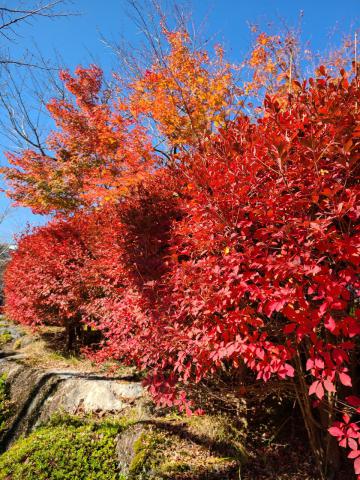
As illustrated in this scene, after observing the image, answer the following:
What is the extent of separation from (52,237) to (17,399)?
4177 millimetres

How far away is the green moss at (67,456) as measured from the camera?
4.11 m

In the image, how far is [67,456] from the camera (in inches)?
171

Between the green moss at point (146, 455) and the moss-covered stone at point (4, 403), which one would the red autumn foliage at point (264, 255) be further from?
the moss-covered stone at point (4, 403)

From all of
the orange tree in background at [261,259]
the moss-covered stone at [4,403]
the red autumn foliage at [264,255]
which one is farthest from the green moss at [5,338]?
the red autumn foliage at [264,255]

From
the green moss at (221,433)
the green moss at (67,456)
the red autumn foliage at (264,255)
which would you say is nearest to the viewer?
the red autumn foliage at (264,255)

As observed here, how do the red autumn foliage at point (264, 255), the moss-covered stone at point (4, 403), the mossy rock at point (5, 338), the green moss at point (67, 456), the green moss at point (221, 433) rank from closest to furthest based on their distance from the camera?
the red autumn foliage at point (264, 255) → the green moss at point (67, 456) → the green moss at point (221, 433) → the moss-covered stone at point (4, 403) → the mossy rock at point (5, 338)

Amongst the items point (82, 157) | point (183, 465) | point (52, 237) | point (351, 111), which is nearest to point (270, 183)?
point (351, 111)

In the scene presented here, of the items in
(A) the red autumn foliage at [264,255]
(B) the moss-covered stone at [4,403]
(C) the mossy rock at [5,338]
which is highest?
(A) the red autumn foliage at [264,255]

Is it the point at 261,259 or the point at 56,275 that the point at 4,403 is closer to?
the point at 56,275

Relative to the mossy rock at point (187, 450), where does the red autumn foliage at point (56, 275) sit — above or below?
above

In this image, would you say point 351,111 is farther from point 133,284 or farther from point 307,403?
point 133,284

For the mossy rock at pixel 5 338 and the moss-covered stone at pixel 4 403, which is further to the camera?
the mossy rock at pixel 5 338

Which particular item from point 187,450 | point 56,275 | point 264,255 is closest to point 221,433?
point 187,450

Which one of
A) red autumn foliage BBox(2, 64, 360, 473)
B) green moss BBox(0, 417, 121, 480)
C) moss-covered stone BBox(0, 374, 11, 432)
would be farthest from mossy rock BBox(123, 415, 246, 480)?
moss-covered stone BBox(0, 374, 11, 432)
